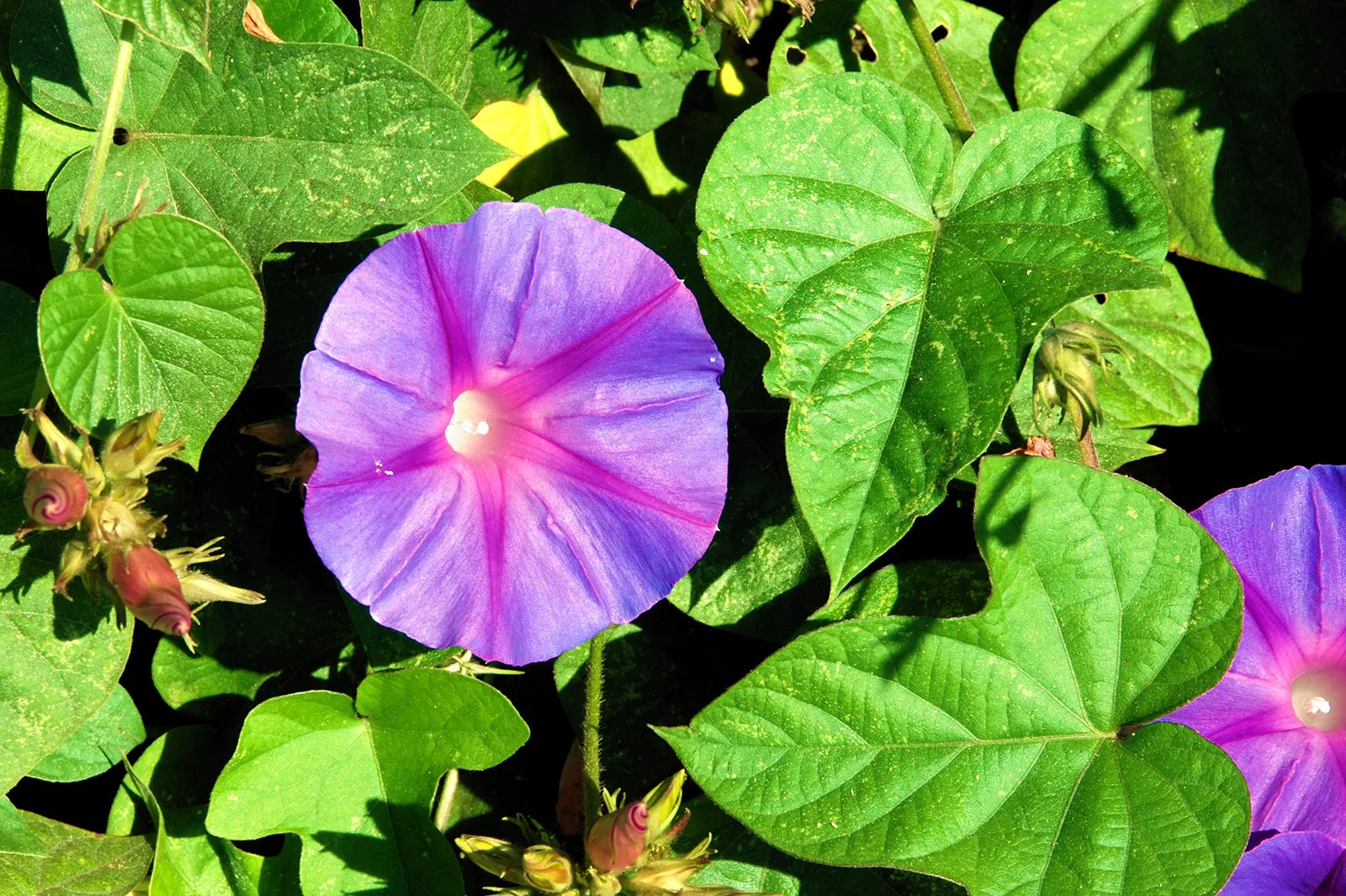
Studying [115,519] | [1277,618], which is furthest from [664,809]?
[1277,618]

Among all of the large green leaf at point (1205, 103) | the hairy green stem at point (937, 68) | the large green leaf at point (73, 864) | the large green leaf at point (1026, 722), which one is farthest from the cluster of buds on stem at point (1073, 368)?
the large green leaf at point (73, 864)

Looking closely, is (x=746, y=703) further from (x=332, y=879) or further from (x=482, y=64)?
(x=482, y=64)

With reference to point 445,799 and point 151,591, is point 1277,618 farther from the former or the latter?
point 151,591

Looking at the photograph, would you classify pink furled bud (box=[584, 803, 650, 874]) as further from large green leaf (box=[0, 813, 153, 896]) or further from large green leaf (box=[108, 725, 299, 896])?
large green leaf (box=[0, 813, 153, 896])

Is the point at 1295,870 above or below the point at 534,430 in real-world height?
below

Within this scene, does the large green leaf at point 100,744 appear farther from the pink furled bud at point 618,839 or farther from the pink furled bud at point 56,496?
the pink furled bud at point 618,839

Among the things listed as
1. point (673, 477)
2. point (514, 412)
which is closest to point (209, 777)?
point (514, 412)

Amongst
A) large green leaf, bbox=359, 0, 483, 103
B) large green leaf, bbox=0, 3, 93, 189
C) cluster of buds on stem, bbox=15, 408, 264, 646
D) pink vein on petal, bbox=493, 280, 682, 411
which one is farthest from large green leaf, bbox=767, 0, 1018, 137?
cluster of buds on stem, bbox=15, 408, 264, 646
